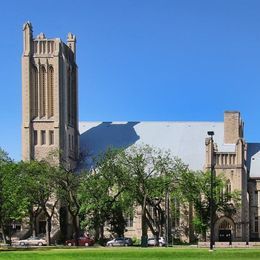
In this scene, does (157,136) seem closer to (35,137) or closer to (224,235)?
(35,137)

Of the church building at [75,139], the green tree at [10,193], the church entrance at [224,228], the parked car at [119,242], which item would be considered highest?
the church building at [75,139]

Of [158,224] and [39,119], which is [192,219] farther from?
[39,119]

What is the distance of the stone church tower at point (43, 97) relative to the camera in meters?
100

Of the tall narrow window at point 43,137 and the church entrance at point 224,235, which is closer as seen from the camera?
the church entrance at point 224,235

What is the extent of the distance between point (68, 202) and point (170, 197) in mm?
12988

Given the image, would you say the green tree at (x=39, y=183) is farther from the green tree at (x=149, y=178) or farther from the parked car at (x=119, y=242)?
the green tree at (x=149, y=178)

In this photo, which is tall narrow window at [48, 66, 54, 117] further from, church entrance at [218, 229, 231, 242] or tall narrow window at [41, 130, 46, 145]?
church entrance at [218, 229, 231, 242]

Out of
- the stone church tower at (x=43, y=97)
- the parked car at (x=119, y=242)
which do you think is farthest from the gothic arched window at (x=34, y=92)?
the parked car at (x=119, y=242)

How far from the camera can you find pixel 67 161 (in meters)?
101

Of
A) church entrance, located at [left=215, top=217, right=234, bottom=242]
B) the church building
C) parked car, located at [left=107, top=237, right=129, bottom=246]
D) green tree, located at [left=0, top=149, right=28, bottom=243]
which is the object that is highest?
the church building

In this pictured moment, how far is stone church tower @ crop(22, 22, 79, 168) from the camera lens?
100 metres

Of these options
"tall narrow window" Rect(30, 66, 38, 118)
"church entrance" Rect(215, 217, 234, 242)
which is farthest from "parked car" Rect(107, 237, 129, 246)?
"tall narrow window" Rect(30, 66, 38, 118)

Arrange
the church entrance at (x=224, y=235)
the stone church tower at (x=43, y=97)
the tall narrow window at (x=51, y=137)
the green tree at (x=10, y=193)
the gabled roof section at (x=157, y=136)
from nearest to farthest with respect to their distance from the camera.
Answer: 1. the green tree at (x=10, y=193)
2. the church entrance at (x=224, y=235)
3. the stone church tower at (x=43, y=97)
4. the tall narrow window at (x=51, y=137)
5. the gabled roof section at (x=157, y=136)

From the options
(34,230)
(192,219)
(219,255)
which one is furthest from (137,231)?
(219,255)
